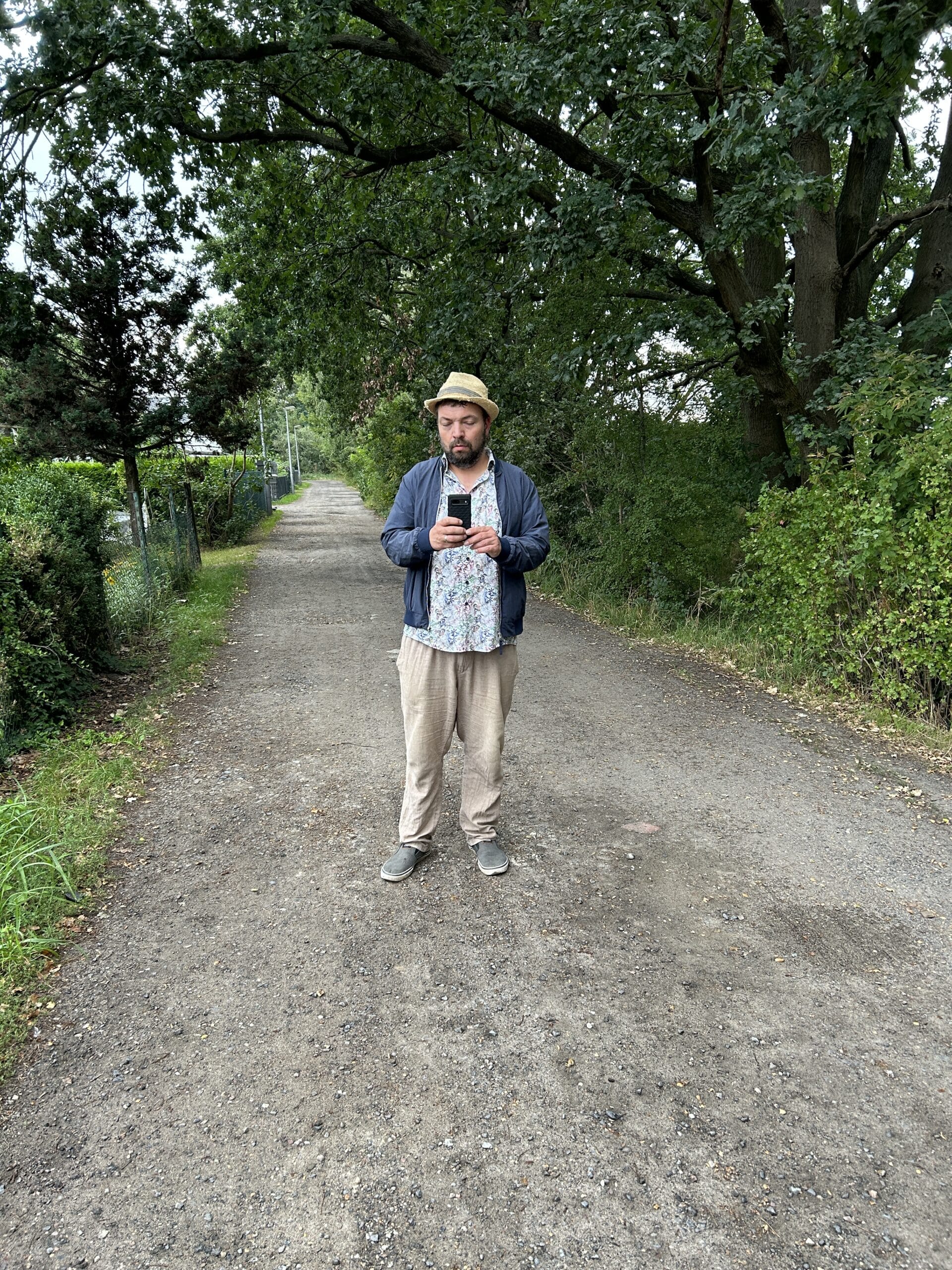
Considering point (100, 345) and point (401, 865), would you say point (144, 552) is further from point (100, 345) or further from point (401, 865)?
point (401, 865)

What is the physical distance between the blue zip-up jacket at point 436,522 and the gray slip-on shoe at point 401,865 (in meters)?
1.09

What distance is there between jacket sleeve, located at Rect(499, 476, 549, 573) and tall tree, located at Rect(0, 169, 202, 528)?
8657mm

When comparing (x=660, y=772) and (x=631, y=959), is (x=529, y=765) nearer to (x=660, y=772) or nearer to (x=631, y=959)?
(x=660, y=772)

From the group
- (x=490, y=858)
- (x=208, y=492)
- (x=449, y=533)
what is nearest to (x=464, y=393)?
(x=449, y=533)

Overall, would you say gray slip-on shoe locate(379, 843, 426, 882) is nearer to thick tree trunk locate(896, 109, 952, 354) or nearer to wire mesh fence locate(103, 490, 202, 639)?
wire mesh fence locate(103, 490, 202, 639)

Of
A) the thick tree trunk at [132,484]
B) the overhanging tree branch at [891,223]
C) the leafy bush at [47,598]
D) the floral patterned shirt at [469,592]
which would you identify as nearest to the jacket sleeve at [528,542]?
the floral patterned shirt at [469,592]

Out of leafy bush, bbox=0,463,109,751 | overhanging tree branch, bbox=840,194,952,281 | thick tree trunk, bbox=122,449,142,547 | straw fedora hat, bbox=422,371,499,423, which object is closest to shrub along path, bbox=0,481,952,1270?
leafy bush, bbox=0,463,109,751

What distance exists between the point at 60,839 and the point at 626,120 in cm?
678

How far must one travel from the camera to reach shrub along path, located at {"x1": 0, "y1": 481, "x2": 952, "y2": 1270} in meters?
1.91

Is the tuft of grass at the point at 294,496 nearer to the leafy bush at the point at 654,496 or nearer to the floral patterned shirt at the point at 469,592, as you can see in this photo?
the leafy bush at the point at 654,496

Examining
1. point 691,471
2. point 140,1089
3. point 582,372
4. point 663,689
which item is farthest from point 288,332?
point 140,1089

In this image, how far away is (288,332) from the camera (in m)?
12.2

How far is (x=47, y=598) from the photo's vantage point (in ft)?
16.9

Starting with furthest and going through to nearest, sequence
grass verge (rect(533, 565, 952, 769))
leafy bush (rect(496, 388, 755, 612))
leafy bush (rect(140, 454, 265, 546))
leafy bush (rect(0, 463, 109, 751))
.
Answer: leafy bush (rect(140, 454, 265, 546)) < leafy bush (rect(496, 388, 755, 612)) < grass verge (rect(533, 565, 952, 769)) < leafy bush (rect(0, 463, 109, 751))
